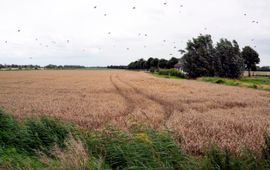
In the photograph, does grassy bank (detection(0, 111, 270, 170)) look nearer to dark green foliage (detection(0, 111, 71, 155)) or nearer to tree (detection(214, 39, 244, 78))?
dark green foliage (detection(0, 111, 71, 155))

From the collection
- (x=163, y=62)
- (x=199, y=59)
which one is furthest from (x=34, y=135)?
(x=163, y=62)

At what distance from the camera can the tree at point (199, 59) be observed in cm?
9012

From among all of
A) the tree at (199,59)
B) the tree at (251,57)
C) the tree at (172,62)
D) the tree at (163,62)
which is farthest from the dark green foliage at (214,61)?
the tree at (163,62)

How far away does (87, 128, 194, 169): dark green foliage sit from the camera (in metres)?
7.48

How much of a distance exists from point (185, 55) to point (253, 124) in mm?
79469

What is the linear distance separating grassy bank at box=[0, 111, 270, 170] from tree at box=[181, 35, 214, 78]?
265 ft

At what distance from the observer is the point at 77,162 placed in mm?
7180

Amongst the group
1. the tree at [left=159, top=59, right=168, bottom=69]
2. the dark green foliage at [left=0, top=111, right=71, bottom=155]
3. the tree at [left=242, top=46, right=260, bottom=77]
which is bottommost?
the tree at [left=159, top=59, right=168, bottom=69]

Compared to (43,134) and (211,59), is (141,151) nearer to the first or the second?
(43,134)

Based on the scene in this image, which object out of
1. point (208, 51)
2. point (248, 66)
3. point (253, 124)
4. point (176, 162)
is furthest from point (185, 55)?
point (176, 162)

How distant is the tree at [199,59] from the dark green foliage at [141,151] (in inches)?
3225

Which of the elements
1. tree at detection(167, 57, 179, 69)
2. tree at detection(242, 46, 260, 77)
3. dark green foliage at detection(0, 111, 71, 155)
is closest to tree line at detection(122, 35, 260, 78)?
tree at detection(242, 46, 260, 77)

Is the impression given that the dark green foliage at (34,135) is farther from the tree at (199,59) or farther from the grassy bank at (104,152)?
the tree at (199,59)

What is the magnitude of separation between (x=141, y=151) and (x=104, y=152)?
1.22 m
